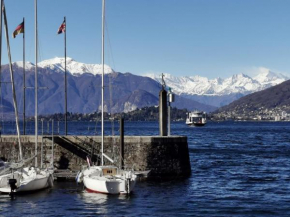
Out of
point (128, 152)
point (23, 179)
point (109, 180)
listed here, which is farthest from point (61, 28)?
point (109, 180)

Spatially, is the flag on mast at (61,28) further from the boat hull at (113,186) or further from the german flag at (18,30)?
the boat hull at (113,186)

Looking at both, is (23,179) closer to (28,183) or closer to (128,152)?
(28,183)

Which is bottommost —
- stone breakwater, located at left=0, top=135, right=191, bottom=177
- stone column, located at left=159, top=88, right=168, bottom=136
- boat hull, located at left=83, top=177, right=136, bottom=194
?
boat hull, located at left=83, top=177, right=136, bottom=194

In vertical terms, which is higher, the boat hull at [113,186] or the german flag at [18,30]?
the german flag at [18,30]

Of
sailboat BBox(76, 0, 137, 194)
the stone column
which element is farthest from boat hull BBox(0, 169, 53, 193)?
the stone column

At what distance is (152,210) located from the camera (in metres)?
36.7

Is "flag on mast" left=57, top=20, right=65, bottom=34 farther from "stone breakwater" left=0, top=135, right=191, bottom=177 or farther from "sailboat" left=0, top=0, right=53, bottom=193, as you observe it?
"sailboat" left=0, top=0, right=53, bottom=193

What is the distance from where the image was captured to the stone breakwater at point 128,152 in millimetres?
46000

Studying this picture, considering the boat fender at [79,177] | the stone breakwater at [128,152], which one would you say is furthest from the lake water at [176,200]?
the stone breakwater at [128,152]

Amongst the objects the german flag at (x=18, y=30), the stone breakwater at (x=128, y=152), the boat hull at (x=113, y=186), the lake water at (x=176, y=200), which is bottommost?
the lake water at (x=176, y=200)

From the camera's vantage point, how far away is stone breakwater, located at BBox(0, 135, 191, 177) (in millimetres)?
46000

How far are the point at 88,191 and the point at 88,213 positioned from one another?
19.9 ft

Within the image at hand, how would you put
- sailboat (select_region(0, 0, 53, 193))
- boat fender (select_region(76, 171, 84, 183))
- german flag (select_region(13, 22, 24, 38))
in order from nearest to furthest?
sailboat (select_region(0, 0, 53, 193)) → boat fender (select_region(76, 171, 84, 183)) → german flag (select_region(13, 22, 24, 38))

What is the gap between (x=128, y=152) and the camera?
153 feet
